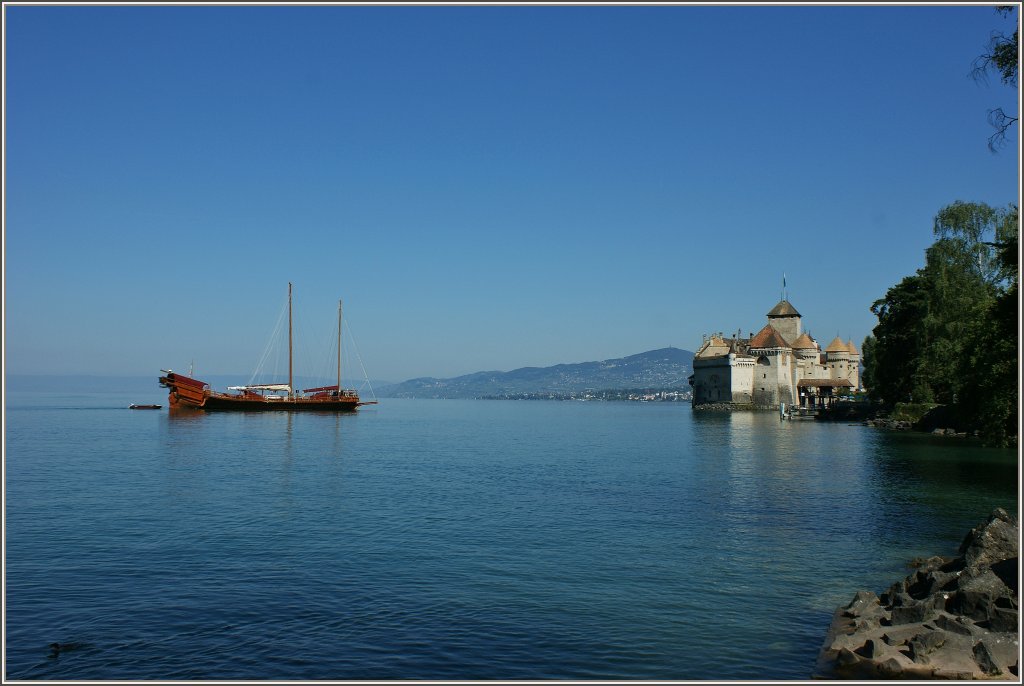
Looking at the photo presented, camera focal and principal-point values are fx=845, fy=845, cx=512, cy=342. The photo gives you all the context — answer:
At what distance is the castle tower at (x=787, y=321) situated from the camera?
353ft

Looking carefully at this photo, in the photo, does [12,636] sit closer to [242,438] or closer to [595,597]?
[595,597]

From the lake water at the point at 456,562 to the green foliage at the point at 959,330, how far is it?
297cm

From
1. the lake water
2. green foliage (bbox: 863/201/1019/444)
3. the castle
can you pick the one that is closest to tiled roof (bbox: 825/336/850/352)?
the castle

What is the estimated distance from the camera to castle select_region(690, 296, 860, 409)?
334ft

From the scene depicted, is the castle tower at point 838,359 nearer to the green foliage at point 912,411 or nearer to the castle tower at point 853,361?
the castle tower at point 853,361

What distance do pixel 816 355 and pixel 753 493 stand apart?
8222 centimetres

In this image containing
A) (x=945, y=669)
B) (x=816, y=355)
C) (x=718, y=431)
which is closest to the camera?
(x=945, y=669)

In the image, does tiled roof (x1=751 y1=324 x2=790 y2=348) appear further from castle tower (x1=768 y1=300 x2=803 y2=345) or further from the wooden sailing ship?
the wooden sailing ship

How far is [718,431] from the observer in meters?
66.6

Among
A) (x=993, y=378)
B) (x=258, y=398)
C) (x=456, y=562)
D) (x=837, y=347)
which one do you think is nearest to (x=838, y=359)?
(x=837, y=347)

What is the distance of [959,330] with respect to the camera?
47.2 meters

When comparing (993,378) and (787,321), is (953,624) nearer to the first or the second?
(993,378)

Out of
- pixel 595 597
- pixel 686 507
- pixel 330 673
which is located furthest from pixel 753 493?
pixel 330 673

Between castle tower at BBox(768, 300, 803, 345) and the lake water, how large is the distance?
72.2 meters
